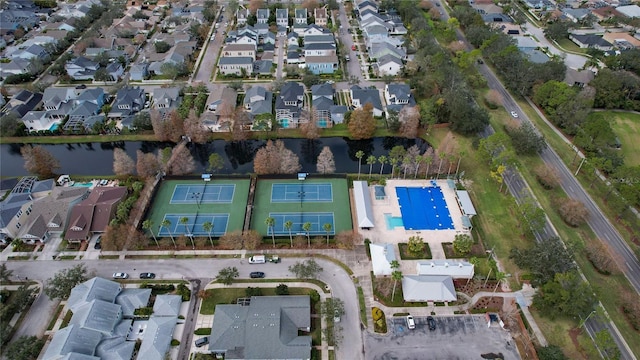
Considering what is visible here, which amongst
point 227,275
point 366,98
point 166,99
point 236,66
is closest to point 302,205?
point 227,275

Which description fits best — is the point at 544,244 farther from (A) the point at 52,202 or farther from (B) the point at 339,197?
(A) the point at 52,202

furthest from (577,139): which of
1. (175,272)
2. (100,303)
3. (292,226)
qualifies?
(100,303)

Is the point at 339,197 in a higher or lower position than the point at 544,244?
higher

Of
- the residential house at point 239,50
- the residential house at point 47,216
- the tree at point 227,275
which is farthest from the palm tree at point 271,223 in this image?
the residential house at point 239,50

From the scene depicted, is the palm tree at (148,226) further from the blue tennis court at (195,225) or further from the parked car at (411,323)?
the parked car at (411,323)

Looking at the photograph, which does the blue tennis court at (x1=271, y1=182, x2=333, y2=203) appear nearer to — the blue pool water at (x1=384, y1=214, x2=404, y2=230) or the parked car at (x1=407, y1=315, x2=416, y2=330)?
the blue pool water at (x1=384, y1=214, x2=404, y2=230)

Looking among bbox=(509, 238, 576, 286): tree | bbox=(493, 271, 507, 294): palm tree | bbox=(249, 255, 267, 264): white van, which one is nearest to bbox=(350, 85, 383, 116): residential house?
bbox=(509, 238, 576, 286): tree
